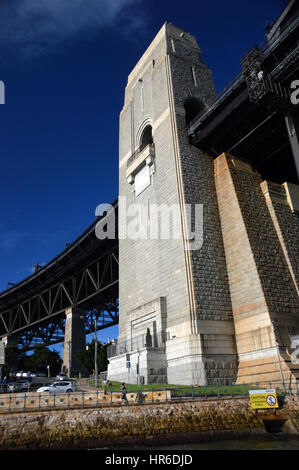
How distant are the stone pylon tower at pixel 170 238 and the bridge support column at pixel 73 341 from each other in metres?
16.9

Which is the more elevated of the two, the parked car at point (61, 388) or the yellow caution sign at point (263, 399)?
the parked car at point (61, 388)

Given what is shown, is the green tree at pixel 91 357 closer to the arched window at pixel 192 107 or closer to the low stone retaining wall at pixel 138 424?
the low stone retaining wall at pixel 138 424

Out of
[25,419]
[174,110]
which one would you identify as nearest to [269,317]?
[25,419]

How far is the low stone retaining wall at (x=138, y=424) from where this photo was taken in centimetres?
1856

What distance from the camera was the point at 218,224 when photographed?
34.2 metres

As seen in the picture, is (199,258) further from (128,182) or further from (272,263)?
(128,182)

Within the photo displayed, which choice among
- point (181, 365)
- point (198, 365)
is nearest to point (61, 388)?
point (181, 365)

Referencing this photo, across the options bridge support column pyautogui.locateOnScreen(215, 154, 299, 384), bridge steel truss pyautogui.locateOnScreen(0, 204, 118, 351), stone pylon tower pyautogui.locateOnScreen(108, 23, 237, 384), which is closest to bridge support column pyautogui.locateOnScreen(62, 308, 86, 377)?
bridge steel truss pyautogui.locateOnScreen(0, 204, 118, 351)

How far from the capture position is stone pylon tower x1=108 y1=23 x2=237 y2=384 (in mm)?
28875

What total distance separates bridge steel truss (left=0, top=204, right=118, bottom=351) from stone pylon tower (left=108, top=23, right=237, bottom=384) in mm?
14061

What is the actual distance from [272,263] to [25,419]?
21017 millimetres

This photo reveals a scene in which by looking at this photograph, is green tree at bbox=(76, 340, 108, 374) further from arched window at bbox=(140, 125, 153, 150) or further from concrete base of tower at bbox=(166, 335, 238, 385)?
arched window at bbox=(140, 125, 153, 150)

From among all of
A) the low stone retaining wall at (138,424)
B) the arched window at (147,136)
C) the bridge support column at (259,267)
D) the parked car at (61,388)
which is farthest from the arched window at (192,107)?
the low stone retaining wall at (138,424)

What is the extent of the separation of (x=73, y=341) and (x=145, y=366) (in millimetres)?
26436
